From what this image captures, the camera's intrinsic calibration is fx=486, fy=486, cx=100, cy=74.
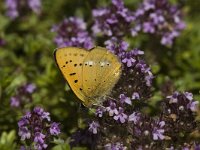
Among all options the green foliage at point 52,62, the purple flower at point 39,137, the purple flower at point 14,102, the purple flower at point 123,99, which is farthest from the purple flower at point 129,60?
the purple flower at point 14,102

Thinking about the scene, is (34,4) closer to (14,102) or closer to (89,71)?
(14,102)

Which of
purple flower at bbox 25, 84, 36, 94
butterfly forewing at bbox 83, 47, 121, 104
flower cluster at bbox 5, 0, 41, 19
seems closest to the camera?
butterfly forewing at bbox 83, 47, 121, 104

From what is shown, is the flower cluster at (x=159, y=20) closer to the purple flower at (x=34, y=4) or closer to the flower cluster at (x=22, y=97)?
the flower cluster at (x=22, y=97)

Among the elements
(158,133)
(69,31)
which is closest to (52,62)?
(69,31)

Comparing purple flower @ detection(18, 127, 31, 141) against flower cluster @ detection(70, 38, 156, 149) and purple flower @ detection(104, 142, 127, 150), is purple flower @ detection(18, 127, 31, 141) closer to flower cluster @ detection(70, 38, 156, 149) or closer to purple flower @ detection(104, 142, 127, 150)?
flower cluster @ detection(70, 38, 156, 149)

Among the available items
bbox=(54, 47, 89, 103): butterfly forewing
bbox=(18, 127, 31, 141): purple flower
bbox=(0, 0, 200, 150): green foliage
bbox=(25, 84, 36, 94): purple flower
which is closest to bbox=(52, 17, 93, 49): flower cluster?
bbox=(0, 0, 200, 150): green foliage

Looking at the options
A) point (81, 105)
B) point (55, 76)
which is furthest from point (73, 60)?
point (55, 76)

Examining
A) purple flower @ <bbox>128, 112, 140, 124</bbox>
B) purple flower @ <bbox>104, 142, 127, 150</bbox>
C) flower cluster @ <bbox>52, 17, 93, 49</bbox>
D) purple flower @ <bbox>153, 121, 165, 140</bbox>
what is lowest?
purple flower @ <bbox>104, 142, 127, 150</bbox>
